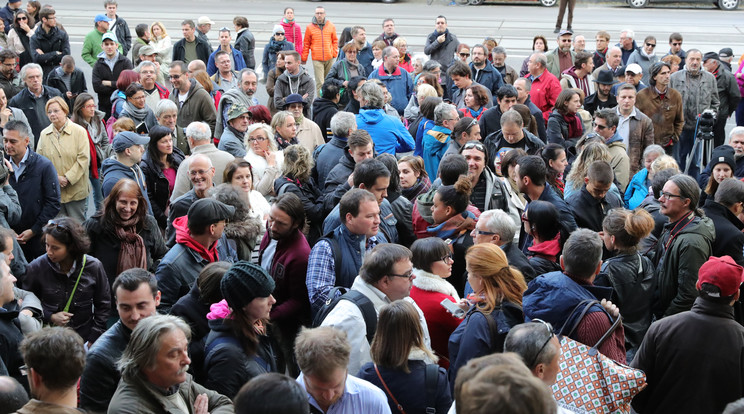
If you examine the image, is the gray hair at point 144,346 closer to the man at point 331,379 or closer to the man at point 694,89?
the man at point 331,379

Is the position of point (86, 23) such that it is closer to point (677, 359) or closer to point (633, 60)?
point (633, 60)

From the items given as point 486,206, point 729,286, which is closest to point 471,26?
point 486,206

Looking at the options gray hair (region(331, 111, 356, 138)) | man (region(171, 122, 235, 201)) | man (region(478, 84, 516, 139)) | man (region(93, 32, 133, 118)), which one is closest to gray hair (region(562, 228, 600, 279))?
gray hair (region(331, 111, 356, 138))

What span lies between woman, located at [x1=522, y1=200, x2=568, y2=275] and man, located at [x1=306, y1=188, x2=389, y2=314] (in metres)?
1.21

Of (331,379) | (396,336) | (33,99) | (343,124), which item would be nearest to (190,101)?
(33,99)

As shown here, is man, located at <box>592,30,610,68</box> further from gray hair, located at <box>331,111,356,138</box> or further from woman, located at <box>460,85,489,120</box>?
gray hair, located at <box>331,111,356,138</box>

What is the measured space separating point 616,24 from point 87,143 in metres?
17.3

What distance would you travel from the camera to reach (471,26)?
21766 millimetres

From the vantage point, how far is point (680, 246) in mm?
5766

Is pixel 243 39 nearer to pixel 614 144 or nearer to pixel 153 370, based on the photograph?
pixel 614 144

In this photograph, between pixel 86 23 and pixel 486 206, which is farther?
pixel 86 23

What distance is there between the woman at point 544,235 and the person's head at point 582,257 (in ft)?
3.24

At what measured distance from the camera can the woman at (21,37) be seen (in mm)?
13953

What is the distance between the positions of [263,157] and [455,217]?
8.11 feet
